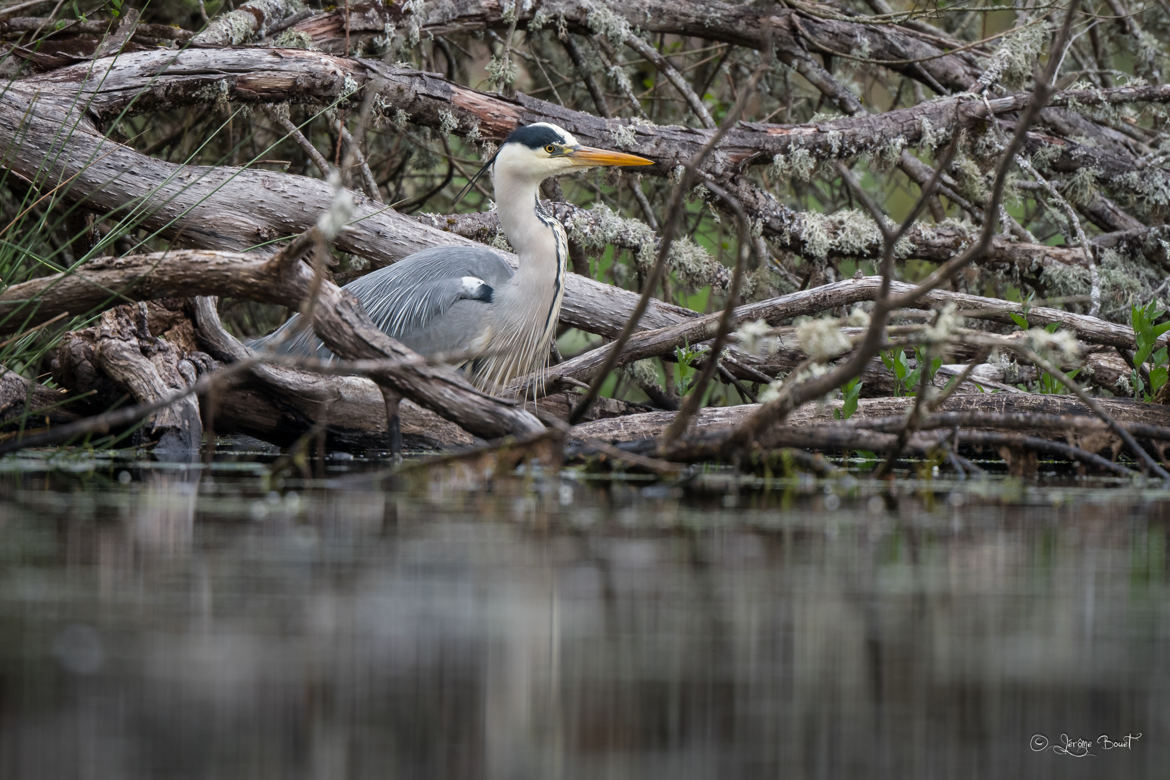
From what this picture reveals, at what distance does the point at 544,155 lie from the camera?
18.5ft

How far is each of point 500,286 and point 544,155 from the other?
22.7 inches

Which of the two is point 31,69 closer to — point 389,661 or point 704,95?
point 704,95

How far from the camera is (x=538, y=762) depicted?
141 cm

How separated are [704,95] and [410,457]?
11.6 ft

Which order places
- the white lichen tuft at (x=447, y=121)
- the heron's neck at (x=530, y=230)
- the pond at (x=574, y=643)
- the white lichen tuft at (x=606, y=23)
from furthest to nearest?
the white lichen tuft at (x=606, y=23), the white lichen tuft at (x=447, y=121), the heron's neck at (x=530, y=230), the pond at (x=574, y=643)

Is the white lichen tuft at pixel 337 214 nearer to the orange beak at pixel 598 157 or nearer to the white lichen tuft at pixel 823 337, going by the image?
the white lichen tuft at pixel 823 337

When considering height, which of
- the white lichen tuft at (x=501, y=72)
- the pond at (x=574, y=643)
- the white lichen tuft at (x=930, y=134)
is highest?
the white lichen tuft at (x=501, y=72)

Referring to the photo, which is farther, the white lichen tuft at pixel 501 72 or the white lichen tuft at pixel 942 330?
the white lichen tuft at pixel 501 72

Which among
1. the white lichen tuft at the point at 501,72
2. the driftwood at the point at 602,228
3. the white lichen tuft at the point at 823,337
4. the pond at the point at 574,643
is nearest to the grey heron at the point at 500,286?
the driftwood at the point at 602,228

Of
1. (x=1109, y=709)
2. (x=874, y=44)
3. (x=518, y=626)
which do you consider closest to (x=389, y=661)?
(x=518, y=626)

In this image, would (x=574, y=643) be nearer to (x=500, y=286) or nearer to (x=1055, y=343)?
(x=1055, y=343)

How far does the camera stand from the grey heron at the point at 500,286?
538 centimetres

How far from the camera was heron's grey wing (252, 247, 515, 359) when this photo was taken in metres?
5.35

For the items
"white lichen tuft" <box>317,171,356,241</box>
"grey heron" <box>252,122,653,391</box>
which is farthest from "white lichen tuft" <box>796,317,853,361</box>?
"grey heron" <box>252,122,653,391</box>
